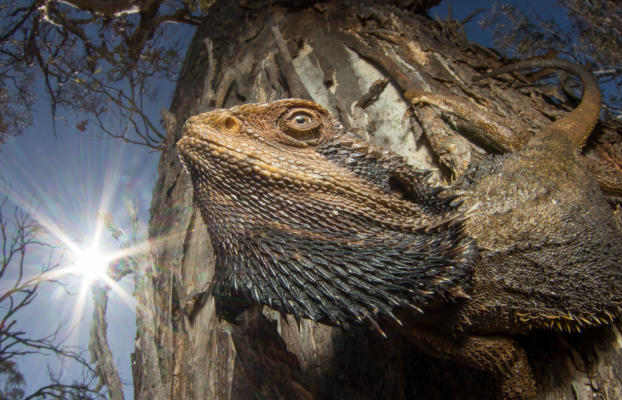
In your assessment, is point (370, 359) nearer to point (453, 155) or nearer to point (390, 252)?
point (390, 252)

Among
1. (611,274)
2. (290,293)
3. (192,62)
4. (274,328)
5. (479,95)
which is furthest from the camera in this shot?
(192,62)

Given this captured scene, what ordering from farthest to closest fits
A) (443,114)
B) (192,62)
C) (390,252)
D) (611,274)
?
(192,62) < (443,114) < (611,274) < (390,252)

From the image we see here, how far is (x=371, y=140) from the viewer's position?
7.22 feet

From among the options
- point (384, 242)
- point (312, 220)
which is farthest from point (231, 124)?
point (384, 242)

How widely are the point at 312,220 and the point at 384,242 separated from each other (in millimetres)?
256

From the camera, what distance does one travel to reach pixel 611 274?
56.2 inches

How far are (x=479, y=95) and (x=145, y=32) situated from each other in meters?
5.55

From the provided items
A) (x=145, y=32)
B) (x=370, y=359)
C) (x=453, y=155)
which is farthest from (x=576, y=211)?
(x=145, y=32)

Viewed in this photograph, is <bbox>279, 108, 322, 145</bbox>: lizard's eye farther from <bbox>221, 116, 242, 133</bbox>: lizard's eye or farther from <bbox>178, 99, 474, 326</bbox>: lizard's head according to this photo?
<bbox>221, 116, 242, 133</bbox>: lizard's eye

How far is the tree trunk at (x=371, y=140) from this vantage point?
144 cm

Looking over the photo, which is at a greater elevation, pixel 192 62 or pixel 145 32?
pixel 145 32

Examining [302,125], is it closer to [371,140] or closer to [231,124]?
[231,124]

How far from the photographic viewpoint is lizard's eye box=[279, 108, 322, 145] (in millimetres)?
1193

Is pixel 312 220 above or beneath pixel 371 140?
beneath
